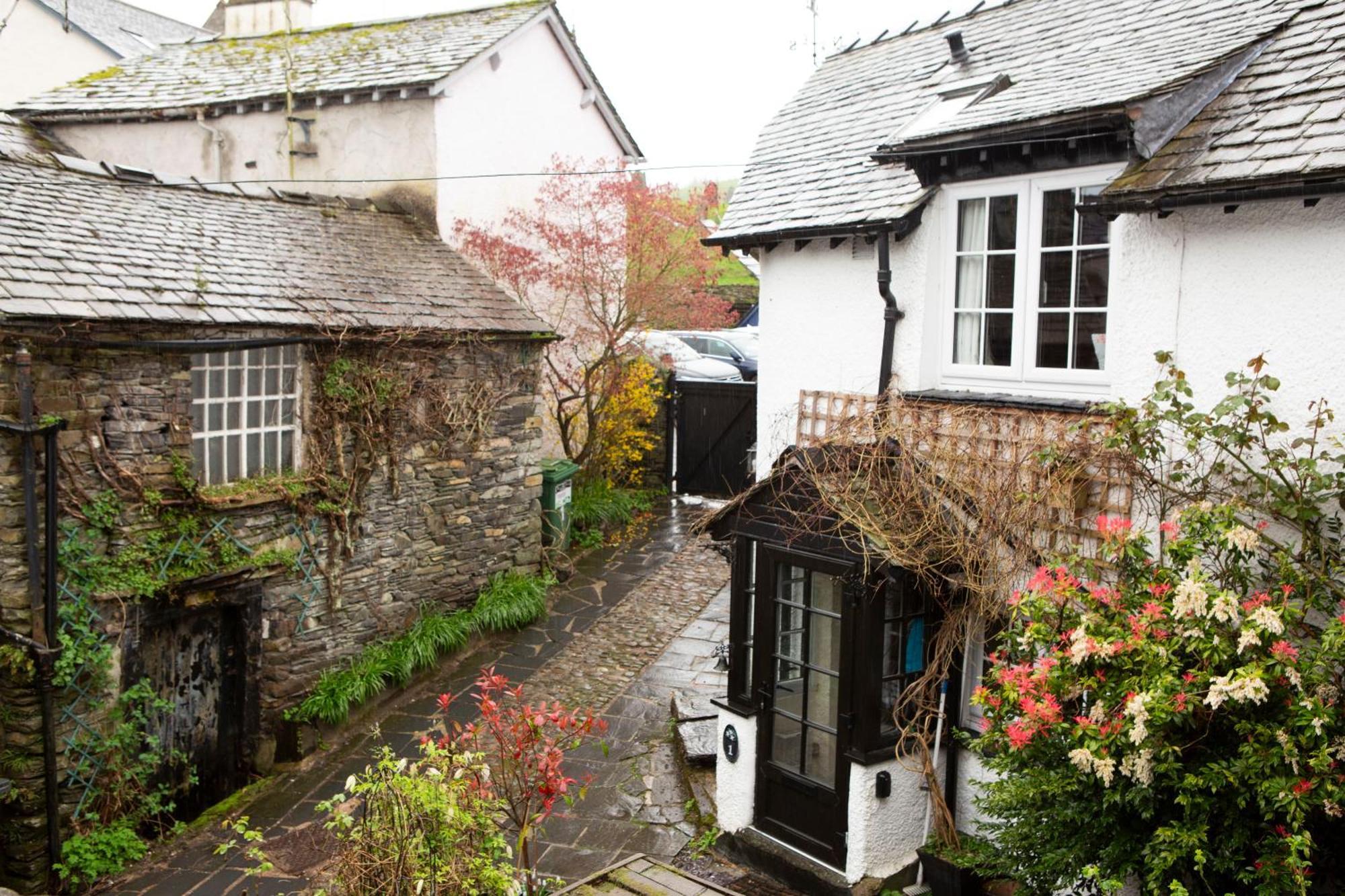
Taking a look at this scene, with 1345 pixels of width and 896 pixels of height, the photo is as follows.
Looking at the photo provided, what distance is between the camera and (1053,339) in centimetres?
748

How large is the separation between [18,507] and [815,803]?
21.9 feet

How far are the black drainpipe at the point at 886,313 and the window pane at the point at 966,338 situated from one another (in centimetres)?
41

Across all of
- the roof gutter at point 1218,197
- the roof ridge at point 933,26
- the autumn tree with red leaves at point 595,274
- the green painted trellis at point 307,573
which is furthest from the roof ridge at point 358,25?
the roof gutter at point 1218,197

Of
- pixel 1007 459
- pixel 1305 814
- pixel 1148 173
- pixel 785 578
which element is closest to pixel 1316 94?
pixel 1148 173

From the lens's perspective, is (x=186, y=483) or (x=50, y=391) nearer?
(x=50, y=391)

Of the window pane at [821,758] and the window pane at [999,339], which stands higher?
the window pane at [999,339]

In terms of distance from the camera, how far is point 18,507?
337 inches

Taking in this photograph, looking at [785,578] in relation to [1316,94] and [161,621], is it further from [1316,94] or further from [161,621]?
[161,621]

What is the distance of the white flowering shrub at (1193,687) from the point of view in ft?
Answer: 16.4

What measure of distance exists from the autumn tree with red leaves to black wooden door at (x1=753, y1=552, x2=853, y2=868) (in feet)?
30.2

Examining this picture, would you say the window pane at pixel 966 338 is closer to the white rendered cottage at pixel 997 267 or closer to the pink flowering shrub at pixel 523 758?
the white rendered cottage at pixel 997 267

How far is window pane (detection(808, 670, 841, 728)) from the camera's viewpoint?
7969mm

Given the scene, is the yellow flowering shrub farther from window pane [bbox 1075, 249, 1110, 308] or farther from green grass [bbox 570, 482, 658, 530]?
window pane [bbox 1075, 249, 1110, 308]

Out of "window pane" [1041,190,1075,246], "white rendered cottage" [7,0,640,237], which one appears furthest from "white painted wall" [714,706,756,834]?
"white rendered cottage" [7,0,640,237]
